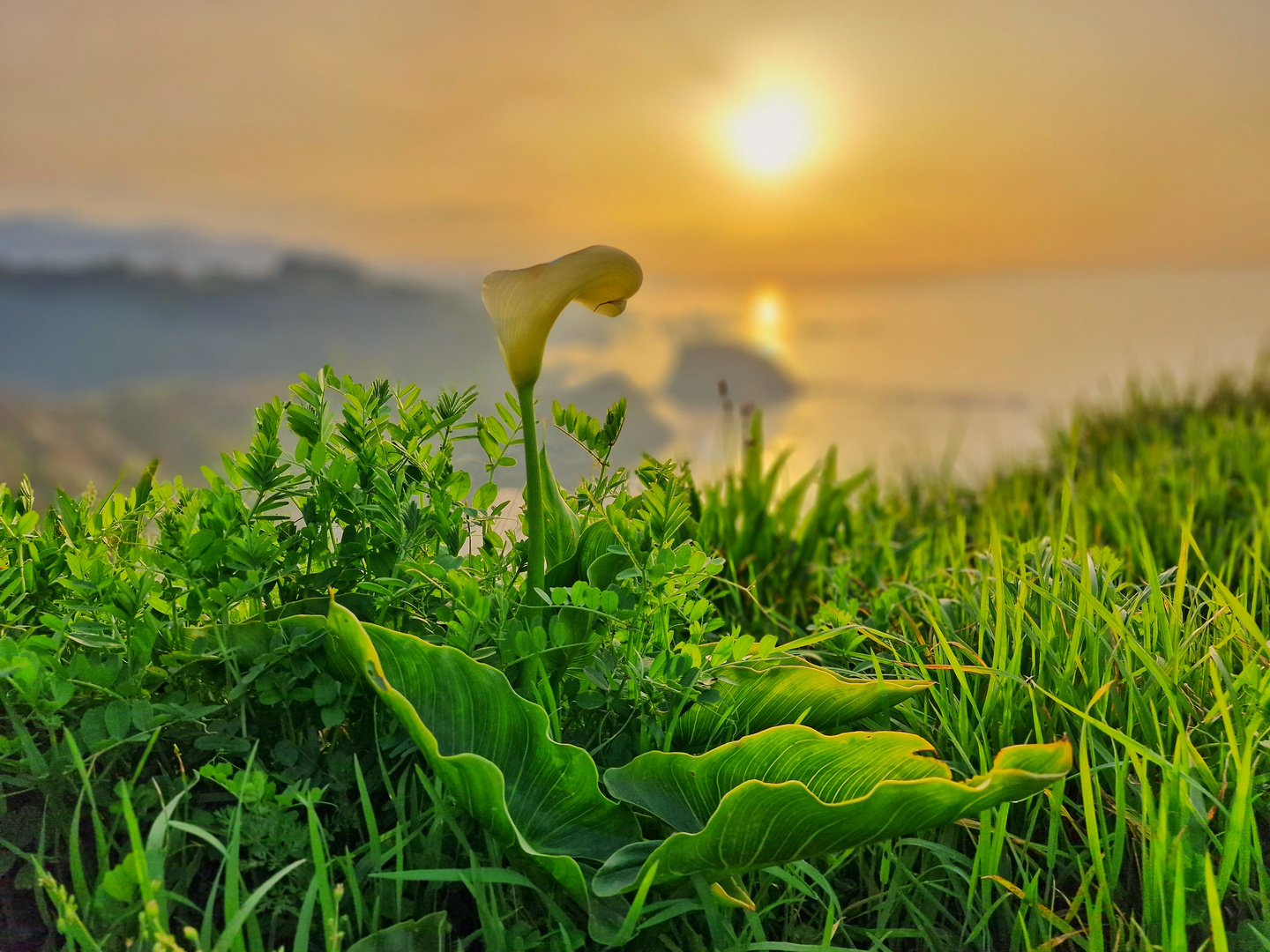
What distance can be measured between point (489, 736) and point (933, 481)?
4131mm

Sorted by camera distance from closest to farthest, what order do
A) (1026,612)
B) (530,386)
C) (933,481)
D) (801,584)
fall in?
(530,386) → (1026,612) → (801,584) → (933,481)

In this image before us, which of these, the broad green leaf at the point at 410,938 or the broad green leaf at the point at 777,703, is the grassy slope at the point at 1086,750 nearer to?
the broad green leaf at the point at 777,703

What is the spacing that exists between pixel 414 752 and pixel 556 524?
45cm

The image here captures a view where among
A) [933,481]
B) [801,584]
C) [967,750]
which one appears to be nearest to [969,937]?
[967,750]

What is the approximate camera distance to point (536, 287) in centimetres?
152

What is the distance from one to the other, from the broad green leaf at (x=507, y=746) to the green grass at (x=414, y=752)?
74 millimetres

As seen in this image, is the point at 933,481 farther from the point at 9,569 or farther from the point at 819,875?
the point at 9,569

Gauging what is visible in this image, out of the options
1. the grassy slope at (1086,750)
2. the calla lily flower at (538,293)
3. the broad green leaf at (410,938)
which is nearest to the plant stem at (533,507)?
the calla lily flower at (538,293)

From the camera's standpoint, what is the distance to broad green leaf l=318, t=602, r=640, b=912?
141 cm

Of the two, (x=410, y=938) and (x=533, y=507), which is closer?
(x=410, y=938)

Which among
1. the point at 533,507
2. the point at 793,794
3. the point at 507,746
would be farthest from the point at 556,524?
the point at 793,794

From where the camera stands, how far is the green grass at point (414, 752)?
1.40m

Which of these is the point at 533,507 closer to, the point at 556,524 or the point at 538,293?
the point at 556,524

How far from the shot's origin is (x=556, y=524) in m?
1.76
